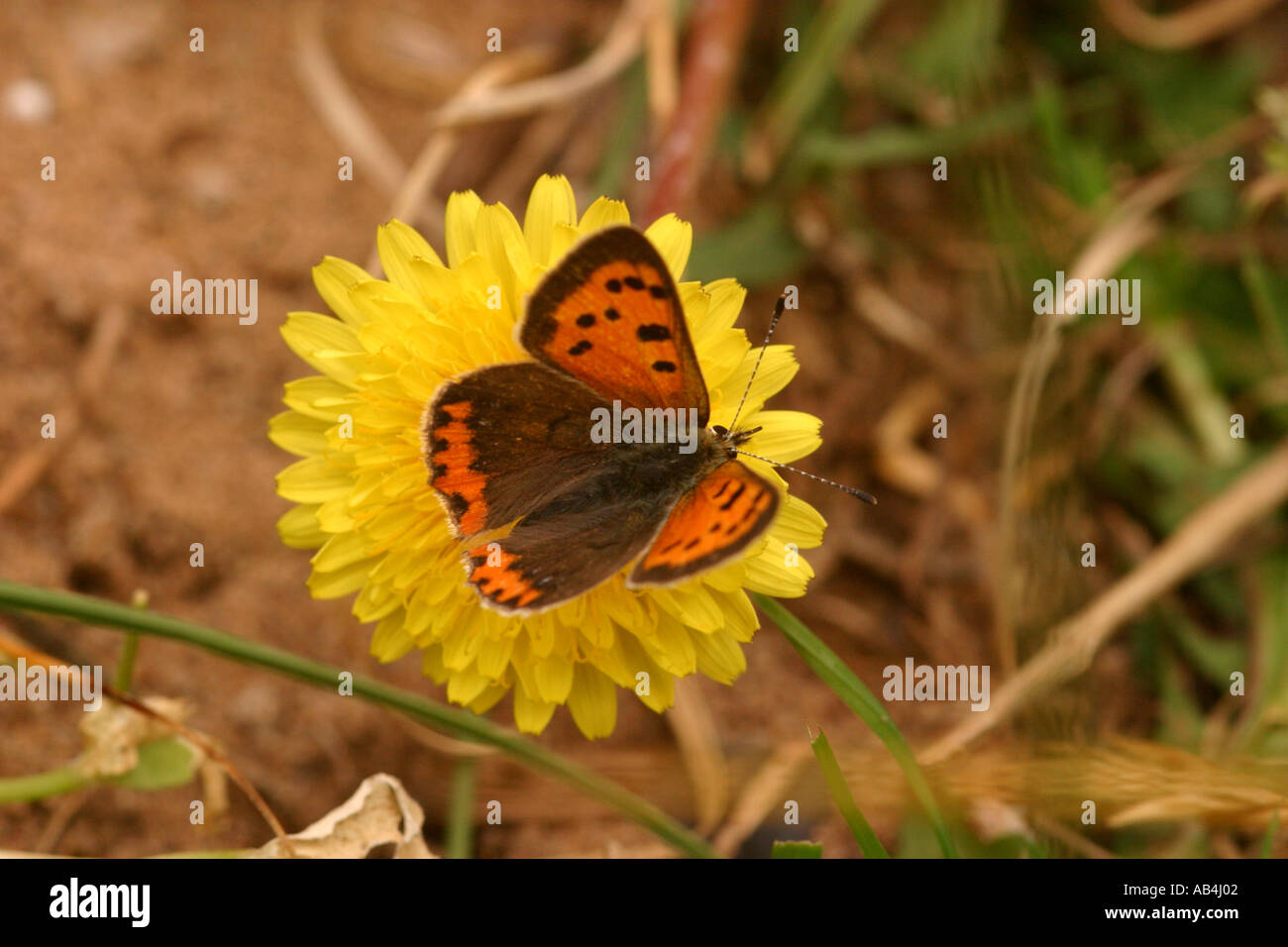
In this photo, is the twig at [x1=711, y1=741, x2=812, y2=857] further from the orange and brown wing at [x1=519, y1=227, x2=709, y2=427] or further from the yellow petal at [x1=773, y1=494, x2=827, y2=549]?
the orange and brown wing at [x1=519, y1=227, x2=709, y2=427]

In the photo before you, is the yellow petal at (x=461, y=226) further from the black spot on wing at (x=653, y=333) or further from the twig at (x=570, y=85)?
the twig at (x=570, y=85)

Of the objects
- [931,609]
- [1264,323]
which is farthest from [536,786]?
[1264,323]

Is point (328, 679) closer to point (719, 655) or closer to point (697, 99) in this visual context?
point (719, 655)

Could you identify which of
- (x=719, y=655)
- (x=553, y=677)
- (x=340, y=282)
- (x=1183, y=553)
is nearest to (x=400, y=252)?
(x=340, y=282)

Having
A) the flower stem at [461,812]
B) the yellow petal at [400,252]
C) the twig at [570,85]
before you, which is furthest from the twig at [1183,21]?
the flower stem at [461,812]
